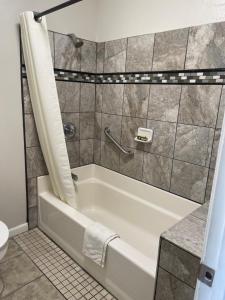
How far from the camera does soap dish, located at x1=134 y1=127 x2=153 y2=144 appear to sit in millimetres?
2150

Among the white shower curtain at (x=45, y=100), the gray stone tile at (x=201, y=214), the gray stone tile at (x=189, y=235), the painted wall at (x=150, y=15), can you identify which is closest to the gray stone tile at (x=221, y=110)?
the painted wall at (x=150, y=15)

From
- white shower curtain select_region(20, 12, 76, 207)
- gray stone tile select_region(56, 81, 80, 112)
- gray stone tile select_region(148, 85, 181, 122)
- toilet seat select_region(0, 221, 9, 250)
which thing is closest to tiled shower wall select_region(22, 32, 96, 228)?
gray stone tile select_region(56, 81, 80, 112)

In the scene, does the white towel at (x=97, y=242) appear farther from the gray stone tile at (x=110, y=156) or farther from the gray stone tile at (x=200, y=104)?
the gray stone tile at (x=200, y=104)

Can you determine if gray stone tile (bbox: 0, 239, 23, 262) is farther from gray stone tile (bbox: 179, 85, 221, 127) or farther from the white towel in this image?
gray stone tile (bbox: 179, 85, 221, 127)

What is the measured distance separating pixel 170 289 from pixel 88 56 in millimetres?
2198

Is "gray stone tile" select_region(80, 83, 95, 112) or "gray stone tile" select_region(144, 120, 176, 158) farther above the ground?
"gray stone tile" select_region(80, 83, 95, 112)

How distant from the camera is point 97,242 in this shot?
167 cm

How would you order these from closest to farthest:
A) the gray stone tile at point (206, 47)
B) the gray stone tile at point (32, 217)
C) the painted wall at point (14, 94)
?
the gray stone tile at point (206, 47) < the painted wall at point (14, 94) < the gray stone tile at point (32, 217)

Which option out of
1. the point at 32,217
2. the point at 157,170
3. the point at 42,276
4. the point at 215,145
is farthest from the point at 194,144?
the point at 32,217

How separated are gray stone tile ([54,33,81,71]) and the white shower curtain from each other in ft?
0.96

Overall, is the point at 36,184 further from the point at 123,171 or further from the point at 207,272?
the point at 207,272

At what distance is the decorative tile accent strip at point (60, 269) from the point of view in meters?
1.69

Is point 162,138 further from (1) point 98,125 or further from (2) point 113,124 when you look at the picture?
(1) point 98,125

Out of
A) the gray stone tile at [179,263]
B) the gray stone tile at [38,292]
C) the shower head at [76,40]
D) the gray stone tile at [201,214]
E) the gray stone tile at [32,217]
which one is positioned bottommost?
the gray stone tile at [38,292]
